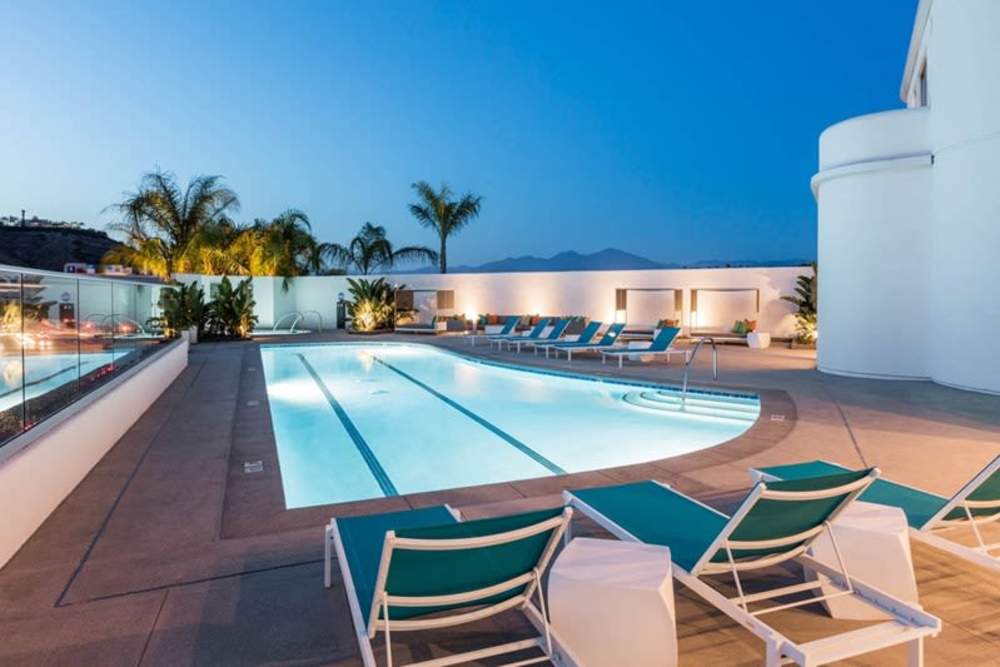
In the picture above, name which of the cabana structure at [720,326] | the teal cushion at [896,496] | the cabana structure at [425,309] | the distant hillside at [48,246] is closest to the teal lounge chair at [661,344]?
the cabana structure at [720,326]

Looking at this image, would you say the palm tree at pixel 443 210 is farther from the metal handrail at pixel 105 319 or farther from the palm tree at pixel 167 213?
the metal handrail at pixel 105 319

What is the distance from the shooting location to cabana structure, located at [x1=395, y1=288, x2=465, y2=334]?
75.3ft

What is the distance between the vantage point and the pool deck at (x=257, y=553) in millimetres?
2553

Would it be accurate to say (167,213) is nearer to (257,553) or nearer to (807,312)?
(807,312)

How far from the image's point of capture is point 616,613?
2.22 m

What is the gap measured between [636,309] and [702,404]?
38.9ft

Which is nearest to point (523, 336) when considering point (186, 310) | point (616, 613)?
point (186, 310)

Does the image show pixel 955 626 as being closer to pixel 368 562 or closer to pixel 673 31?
pixel 368 562

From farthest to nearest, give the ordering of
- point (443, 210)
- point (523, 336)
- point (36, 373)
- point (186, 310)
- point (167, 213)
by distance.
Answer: point (443, 210) < point (167, 213) < point (186, 310) < point (523, 336) < point (36, 373)

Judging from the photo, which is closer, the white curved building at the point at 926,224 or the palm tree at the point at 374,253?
the white curved building at the point at 926,224

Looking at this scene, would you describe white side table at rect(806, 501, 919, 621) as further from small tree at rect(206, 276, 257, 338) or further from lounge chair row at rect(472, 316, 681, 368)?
small tree at rect(206, 276, 257, 338)

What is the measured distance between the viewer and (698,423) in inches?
346

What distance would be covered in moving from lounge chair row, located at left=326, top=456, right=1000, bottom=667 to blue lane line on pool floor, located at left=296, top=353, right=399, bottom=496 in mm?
2964

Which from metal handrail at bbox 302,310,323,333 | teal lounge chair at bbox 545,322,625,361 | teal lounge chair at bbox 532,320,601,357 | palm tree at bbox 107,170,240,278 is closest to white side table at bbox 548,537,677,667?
teal lounge chair at bbox 545,322,625,361
